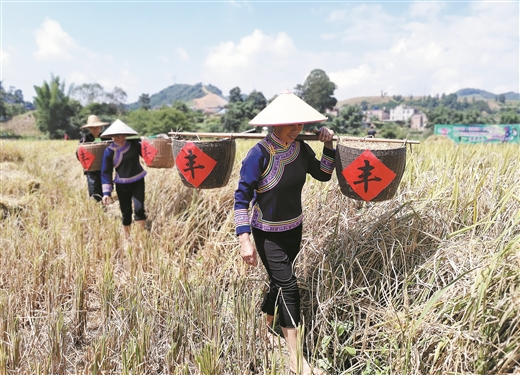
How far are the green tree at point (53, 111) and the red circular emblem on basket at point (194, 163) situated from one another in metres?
45.7

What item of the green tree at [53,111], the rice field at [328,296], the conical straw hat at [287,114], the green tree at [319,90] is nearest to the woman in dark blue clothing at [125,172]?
the rice field at [328,296]

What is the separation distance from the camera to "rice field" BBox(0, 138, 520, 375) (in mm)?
1544

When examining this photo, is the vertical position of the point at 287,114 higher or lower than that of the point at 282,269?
higher

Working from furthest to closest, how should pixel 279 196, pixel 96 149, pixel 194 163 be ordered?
pixel 96 149
pixel 194 163
pixel 279 196

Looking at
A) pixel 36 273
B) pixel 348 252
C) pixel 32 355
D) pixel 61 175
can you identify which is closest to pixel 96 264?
pixel 36 273

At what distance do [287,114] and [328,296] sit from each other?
1.02 meters

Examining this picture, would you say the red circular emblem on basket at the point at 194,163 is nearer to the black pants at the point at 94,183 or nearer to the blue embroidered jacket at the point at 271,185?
the blue embroidered jacket at the point at 271,185

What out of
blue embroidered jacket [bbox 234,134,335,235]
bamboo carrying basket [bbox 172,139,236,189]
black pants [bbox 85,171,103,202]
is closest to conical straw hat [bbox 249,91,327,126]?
blue embroidered jacket [bbox 234,134,335,235]

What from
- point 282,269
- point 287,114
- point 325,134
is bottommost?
point 282,269

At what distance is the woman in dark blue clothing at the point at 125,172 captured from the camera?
359 centimetres

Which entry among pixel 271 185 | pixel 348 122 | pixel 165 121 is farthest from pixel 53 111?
pixel 271 185

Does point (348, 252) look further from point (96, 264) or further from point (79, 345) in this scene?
point (96, 264)

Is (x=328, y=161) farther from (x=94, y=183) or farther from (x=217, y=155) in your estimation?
(x=94, y=183)

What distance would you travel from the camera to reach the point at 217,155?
86.9 inches
